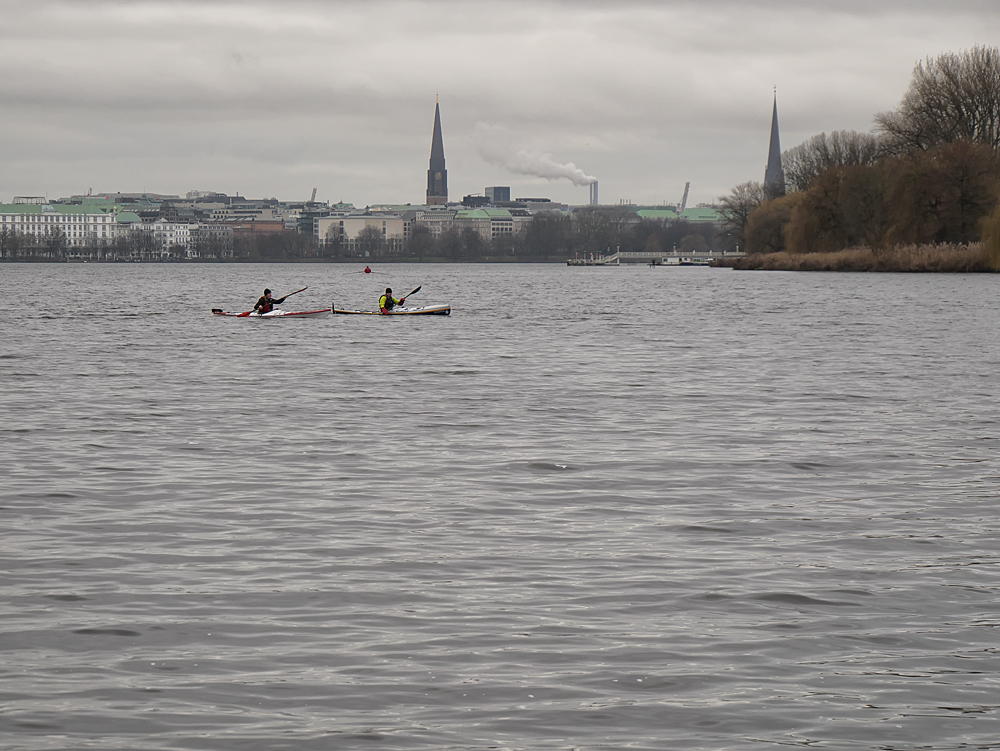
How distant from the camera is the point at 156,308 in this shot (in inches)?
2763

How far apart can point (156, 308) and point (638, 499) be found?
5926 cm

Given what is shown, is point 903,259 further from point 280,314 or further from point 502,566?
point 502,566

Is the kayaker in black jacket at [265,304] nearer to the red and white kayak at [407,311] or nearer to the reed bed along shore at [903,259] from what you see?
the red and white kayak at [407,311]

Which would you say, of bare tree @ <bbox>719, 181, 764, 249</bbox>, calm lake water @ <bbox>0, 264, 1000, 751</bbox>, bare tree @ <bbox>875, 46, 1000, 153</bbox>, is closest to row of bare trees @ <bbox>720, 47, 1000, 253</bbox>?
bare tree @ <bbox>875, 46, 1000, 153</bbox>

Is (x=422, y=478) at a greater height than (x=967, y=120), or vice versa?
(x=967, y=120)

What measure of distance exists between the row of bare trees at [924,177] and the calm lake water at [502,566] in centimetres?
6247

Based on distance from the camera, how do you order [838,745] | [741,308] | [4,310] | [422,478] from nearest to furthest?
[838,745] < [422,478] < [741,308] < [4,310]

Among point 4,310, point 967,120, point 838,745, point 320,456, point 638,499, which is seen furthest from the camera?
point 967,120

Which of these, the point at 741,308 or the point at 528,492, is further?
the point at 741,308

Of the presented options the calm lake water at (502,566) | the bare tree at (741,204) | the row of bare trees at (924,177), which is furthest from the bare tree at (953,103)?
the calm lake water at (502,566)

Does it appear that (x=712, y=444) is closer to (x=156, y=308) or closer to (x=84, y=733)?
(x=84, y=733)

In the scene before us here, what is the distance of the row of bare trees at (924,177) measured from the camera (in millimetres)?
84312

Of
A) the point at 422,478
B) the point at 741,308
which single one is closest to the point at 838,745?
the point at 422,478

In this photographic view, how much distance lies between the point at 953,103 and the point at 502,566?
89299mm
